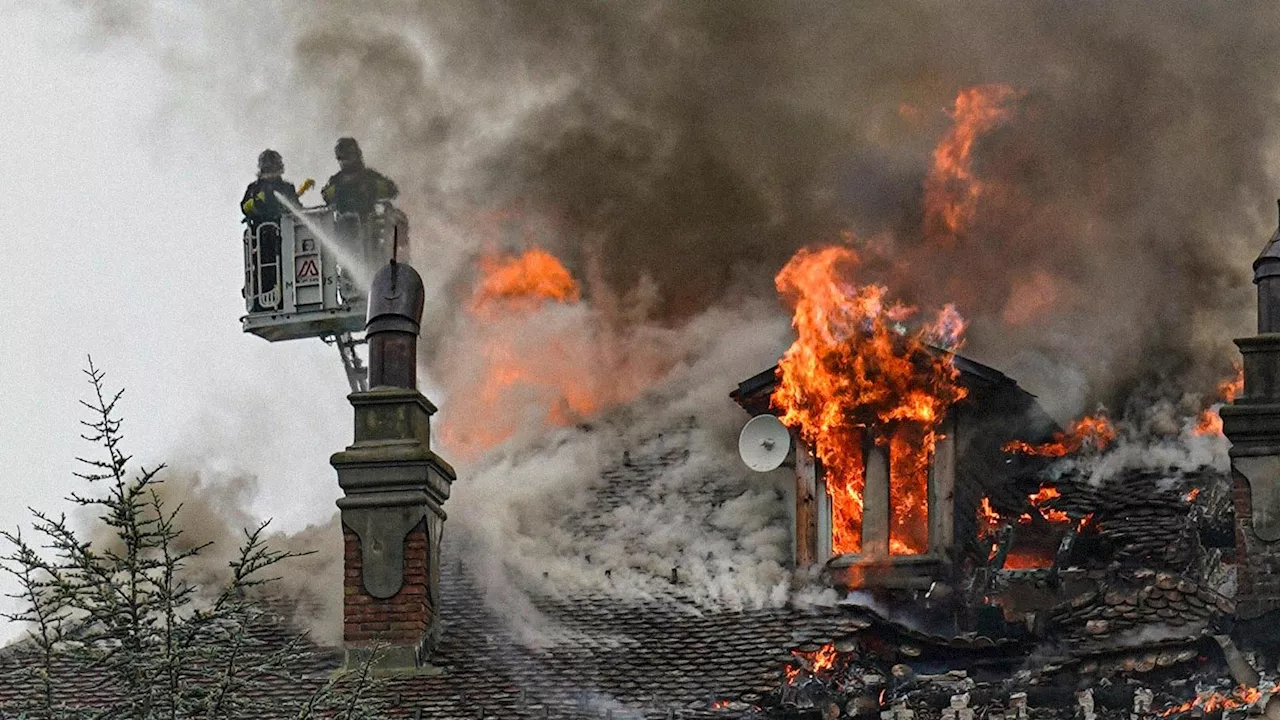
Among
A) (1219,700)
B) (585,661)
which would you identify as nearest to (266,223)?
(585,661)

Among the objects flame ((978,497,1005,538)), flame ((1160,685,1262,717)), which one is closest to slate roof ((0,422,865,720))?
flame ((978,497,1005,538))

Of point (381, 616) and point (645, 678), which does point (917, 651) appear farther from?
point (381, 616)

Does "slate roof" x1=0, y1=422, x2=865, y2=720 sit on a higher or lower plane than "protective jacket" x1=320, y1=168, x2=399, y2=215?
lower

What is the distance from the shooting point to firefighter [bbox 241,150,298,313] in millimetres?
34312

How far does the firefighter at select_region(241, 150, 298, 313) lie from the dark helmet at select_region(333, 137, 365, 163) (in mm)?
786

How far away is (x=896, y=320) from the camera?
27.6 m

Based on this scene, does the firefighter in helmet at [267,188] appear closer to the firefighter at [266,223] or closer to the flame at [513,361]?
the firefighter at [266,223]

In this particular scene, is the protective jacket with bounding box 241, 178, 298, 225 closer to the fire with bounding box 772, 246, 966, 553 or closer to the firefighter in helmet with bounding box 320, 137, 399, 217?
the firefighter in helmet with bounding box 320, 137, 399, 217

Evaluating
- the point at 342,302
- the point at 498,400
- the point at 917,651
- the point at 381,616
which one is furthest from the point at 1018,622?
the point at 342,302

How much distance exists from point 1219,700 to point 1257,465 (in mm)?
2169

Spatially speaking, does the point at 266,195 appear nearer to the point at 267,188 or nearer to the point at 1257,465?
the point at 267,188

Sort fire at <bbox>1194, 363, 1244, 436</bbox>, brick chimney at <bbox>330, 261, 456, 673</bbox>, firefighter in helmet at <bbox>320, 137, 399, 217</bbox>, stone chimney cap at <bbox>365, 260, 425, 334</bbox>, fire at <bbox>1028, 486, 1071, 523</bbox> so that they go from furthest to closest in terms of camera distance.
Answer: firefighter in helmet at <bbox>320, 137, 399, 217</bbox> → fire at <bbox>1194, 363, 1244, 436</bbox> → fire at <bbox>1028, 486, 1071, 523</bbox> → stone chimney cap at <bbox>365, 260, 425, 334</bbox> → brick chimney at <bbox>330, 261, 456, 673</bbox>

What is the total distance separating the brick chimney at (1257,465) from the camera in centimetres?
2339

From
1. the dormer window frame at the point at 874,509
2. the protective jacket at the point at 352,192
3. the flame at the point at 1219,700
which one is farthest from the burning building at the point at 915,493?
the protective jacket at the point at 352,192
